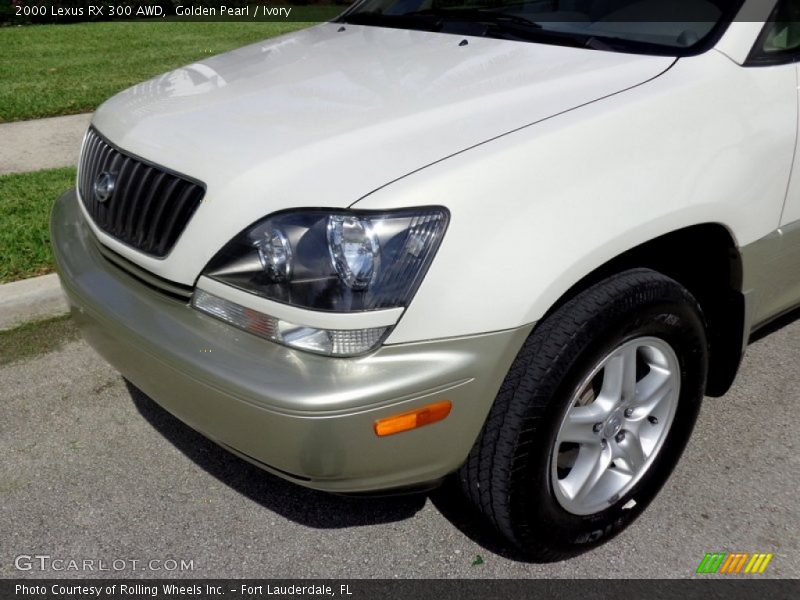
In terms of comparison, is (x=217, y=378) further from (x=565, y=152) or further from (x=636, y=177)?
(x=636, y=177)

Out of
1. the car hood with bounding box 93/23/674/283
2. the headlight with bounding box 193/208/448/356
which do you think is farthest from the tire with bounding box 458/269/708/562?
the car hood with bounding box 93/23/674/283

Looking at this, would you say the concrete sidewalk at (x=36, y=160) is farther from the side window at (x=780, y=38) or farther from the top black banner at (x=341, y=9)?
the side window at (x=780, y=38)

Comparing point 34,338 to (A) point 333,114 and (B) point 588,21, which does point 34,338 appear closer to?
→ (A) point 333,114

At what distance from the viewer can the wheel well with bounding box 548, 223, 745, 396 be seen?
8.09 feet

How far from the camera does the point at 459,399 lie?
6.63 feet

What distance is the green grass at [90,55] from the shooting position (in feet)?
24.2

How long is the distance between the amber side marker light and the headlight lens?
0.82 feet

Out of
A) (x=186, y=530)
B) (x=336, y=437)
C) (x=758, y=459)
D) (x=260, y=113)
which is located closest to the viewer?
(x=336, y=437)

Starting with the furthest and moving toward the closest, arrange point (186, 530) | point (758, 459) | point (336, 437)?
point (758, 459)
point (186, 530)
point (336, 437)

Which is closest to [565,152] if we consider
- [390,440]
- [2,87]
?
[390,440]

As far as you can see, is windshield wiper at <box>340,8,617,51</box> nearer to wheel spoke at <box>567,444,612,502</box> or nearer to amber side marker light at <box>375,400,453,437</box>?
wheel spoke at <box>567,444,612,502</box>

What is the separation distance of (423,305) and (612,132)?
0.69 m

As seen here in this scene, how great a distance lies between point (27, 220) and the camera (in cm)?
461
